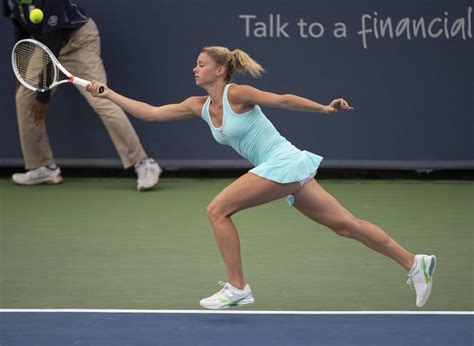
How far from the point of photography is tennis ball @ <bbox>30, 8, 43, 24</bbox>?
27.7 feet

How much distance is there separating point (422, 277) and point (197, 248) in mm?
1899

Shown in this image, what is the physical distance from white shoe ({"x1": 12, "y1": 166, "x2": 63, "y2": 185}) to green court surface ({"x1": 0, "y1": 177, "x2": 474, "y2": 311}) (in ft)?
0.32

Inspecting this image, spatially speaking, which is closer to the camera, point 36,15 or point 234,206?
point 234,206

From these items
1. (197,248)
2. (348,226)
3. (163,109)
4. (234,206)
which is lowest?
(197,248)

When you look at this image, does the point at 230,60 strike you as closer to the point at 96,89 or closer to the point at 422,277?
the point at 96,89

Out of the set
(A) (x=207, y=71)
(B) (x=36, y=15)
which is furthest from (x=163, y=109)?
(B) (x=36, y=15)

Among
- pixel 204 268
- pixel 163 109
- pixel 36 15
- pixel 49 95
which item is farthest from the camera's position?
pixel 49 95

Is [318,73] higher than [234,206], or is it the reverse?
[234,206]

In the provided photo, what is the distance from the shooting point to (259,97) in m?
5.38

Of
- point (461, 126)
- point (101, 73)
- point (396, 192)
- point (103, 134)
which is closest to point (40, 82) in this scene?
point (101, 73)

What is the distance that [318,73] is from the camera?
9.39 meters

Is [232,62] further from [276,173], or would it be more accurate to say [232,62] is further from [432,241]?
[432,241]

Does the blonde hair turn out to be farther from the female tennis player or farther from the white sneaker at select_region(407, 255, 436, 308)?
the white sneaker at select_region(407, 255, 436, 308)

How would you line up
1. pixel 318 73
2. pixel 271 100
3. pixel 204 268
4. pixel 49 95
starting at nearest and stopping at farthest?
pixel 271 100, pixel 204 268, pixel 49 95, pixel 318 73
